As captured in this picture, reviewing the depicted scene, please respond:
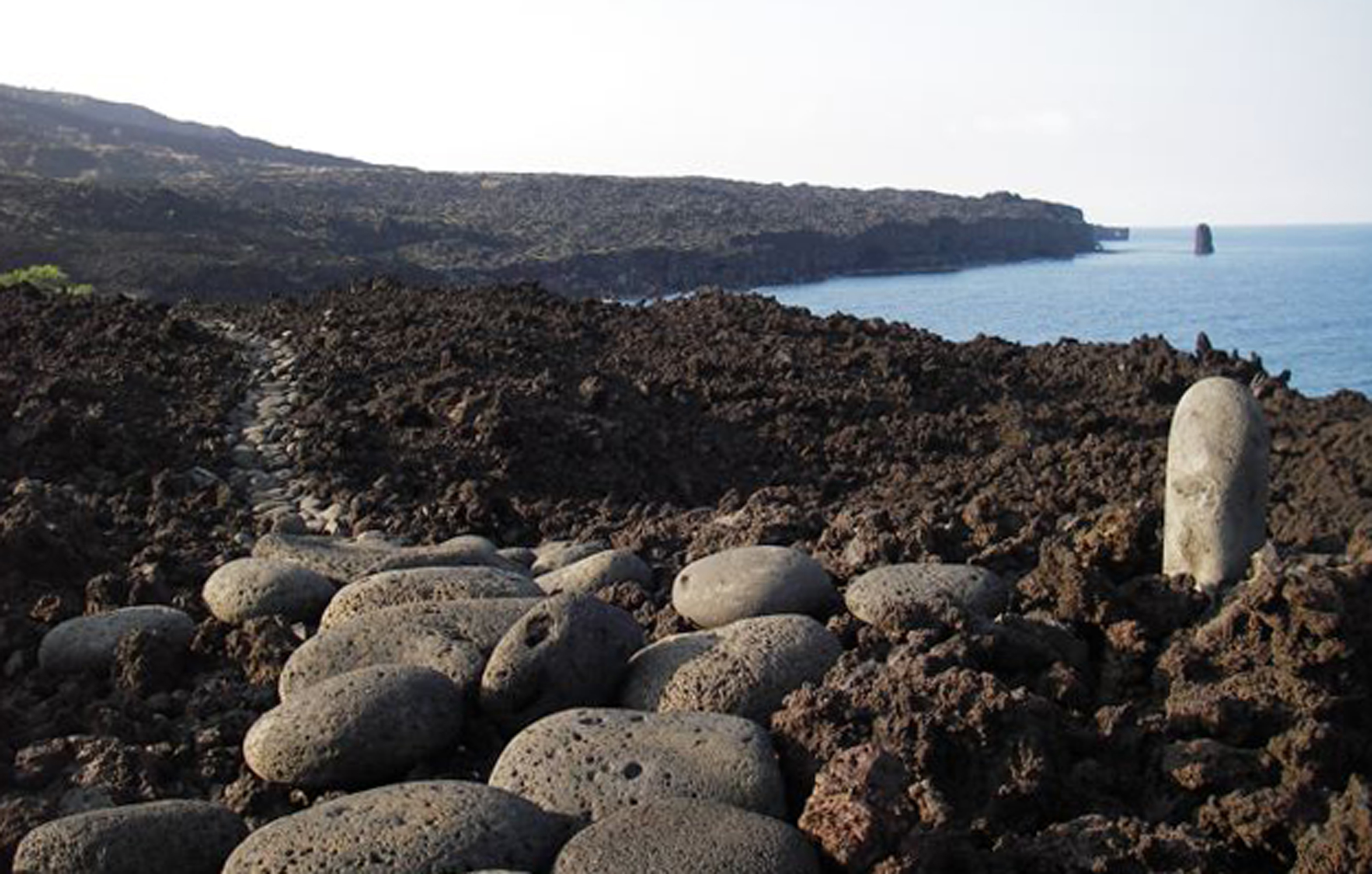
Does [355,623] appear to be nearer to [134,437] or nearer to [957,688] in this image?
[957,688]

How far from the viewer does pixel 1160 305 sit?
32312mm

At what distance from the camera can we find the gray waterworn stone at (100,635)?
579 centimetres

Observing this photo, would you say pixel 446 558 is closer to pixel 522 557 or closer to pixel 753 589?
pixel 522 557

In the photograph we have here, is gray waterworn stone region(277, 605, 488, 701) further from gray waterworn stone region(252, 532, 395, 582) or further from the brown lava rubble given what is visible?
gray waterworn stone region(252, 532, 395, 582)

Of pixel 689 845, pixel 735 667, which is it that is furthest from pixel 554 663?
pixel 689 845

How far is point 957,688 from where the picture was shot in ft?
13.9

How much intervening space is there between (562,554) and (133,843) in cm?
382

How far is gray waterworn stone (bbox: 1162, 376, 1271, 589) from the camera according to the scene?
536 cm

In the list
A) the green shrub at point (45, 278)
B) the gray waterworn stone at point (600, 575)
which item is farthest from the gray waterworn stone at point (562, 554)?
the green shrub at point (45, 278)

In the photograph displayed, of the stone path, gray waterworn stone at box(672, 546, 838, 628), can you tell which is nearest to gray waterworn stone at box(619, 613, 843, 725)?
gray waterworn stone at box(672, 546, 838, 628)

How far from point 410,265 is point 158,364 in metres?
33.0

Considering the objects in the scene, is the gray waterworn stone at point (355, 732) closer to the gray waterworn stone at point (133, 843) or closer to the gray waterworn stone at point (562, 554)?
the gray waterworn stone at point (133, 843)

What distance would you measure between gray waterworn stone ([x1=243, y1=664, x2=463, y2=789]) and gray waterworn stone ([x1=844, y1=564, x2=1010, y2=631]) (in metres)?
1.53

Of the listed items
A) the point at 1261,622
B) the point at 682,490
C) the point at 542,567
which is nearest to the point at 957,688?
the point at 1261,622
